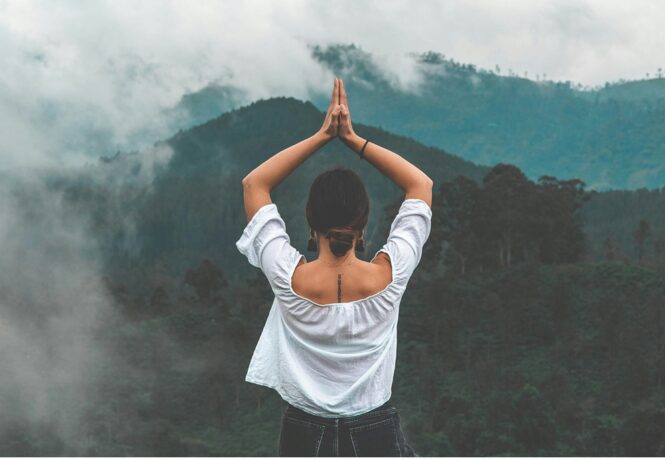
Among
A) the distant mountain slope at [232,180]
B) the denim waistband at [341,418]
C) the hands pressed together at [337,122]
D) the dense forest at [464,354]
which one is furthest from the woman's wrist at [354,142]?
the distant mountain slope at [232,180]

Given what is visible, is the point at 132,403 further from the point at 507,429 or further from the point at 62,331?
the point at 507,429

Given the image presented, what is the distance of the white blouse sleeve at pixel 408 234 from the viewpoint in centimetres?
184

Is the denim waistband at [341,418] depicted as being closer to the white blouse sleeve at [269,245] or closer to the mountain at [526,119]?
the white blouse sleeve at [269,245]

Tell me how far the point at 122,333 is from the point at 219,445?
7.80 m

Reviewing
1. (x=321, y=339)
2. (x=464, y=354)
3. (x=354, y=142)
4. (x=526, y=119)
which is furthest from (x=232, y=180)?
(x=526, y=119)

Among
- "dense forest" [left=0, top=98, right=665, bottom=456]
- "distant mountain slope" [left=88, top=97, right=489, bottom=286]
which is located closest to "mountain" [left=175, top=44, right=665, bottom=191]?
"distant mountain slope" [left=88, top=97, right=489, bottom=286]

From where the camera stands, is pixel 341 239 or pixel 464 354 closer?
pixel 341 239

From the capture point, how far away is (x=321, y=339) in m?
1.79

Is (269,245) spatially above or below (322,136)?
below

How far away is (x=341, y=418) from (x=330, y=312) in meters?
0.25

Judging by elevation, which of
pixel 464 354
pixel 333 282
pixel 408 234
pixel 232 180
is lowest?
pixel 333 282

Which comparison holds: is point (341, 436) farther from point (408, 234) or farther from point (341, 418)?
point (408, 234)

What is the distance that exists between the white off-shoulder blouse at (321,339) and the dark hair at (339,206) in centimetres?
10

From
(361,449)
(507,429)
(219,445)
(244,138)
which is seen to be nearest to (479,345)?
(507,429)
